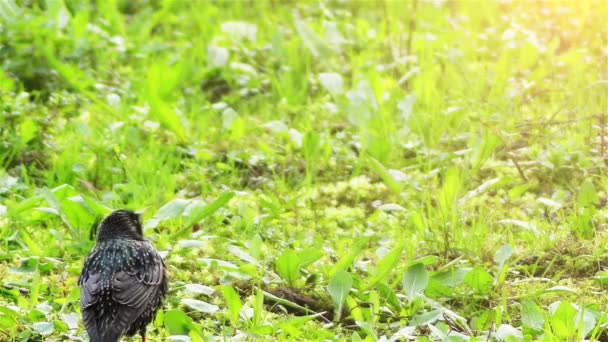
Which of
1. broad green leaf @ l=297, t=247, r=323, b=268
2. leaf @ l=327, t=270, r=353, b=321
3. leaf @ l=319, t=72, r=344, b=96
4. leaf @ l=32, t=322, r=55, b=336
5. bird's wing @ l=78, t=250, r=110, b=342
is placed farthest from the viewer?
leaf @ l=319, t=72, r=344, b=96

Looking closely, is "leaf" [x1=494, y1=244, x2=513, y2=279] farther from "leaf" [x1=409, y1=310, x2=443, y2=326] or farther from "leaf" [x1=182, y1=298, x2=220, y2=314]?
"leaf" [x1=182, y1=298, x2=220, y2=314]

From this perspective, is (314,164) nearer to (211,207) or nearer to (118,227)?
(211,207)

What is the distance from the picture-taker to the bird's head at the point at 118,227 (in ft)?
15.8

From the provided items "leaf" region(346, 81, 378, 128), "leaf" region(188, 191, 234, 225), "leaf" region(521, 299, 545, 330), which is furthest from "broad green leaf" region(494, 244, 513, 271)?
"leaf" region(346, 81, 378, 128)

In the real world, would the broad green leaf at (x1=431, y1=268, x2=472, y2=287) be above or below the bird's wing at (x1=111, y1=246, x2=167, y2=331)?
below

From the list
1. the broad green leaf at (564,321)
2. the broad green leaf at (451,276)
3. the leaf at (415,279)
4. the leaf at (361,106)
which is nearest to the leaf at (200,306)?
the leaf at (415,279)

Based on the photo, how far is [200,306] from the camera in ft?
15.0

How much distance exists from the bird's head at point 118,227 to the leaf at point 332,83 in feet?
9.16

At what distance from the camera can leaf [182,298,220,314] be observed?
4.55 metres

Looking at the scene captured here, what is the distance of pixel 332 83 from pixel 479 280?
298cm

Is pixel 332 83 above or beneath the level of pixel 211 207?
above

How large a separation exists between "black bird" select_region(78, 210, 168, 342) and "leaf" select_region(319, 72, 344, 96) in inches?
113

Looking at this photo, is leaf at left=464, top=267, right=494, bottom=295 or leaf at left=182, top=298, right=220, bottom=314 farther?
leaf at left=464, top=267, right=494, bottom=295

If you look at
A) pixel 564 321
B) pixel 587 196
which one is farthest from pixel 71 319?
pixel 587 196
